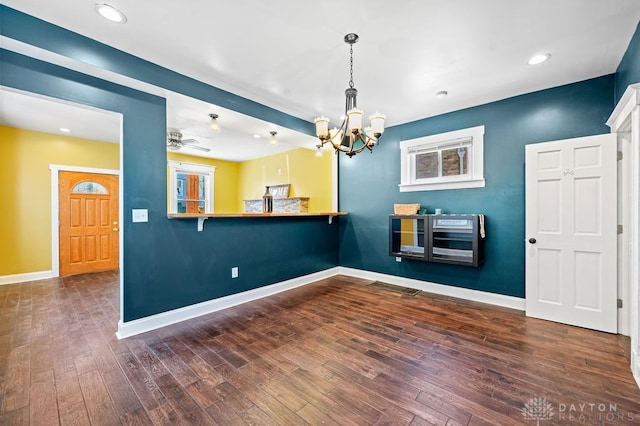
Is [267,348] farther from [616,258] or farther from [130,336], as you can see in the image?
[616,258]

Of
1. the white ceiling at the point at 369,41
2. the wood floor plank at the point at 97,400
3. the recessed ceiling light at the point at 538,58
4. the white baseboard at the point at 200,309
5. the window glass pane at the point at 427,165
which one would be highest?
the white ceiling at the point at 369,41

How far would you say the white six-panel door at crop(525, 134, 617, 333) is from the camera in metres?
2.80

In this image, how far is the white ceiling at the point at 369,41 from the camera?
2059mm

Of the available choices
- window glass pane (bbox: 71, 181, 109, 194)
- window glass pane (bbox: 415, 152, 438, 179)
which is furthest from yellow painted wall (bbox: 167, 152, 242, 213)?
window glass pane (bbox: 415, 152, 438, 179)

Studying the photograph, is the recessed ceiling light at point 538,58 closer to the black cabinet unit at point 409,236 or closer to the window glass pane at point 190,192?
the black cabinet unit at point 409,236

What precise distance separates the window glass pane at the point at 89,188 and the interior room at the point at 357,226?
0.40 meters

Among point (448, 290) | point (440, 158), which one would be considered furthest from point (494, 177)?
point (448, 290)

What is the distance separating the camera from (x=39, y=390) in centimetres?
190

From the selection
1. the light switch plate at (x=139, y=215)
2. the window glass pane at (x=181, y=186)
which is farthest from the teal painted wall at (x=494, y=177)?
the window glass pane at (x=181, y=186)

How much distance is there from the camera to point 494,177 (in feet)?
12.0

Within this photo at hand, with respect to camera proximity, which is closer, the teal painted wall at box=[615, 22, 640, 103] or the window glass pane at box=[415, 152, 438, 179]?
the teal painted wall at box=[615, 22, 640, 103]

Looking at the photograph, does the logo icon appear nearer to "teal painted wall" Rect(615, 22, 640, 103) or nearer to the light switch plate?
"teal painted wall" Rect(615, 22, 640, 103)

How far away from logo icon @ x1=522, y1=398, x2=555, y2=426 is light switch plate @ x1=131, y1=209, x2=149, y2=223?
3546 millimetres

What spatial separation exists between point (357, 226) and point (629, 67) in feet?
12.2
